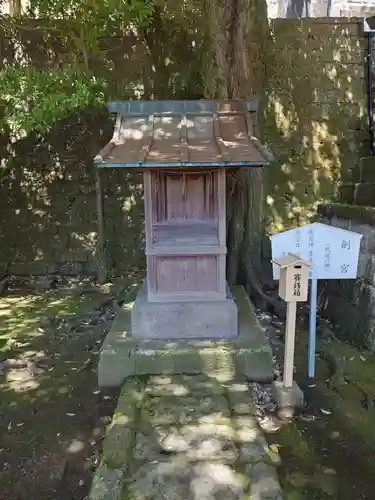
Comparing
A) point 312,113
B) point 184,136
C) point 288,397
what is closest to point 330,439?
point 288,397

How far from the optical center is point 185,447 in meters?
3.21

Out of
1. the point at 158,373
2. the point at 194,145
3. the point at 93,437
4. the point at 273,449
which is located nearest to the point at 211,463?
the point at 273,449

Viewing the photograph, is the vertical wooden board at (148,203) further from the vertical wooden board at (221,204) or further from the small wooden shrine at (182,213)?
the vertical wooden board at (221,204)

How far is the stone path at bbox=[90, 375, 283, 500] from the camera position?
109 inches

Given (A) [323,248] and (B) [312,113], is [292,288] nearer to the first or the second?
(A) [323,248]

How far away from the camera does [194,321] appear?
4.69 metres

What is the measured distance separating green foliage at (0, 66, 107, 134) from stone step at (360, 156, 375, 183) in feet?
12.0

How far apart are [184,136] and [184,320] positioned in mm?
1853

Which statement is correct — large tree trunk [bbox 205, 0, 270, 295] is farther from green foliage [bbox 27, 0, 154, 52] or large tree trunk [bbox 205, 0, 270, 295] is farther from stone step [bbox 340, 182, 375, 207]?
stone step [bbox 340, 182, 375, 207]

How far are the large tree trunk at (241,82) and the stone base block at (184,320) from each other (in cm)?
191

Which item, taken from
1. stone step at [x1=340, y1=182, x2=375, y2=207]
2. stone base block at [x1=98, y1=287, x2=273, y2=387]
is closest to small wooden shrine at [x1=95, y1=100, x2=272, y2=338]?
stone base block at [x1=98, y1=287, x2=273, y2=387]

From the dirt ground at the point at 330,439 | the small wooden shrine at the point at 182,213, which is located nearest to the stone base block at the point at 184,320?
the small wooden shrine at the point at 182,213

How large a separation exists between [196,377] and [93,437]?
3.62ft

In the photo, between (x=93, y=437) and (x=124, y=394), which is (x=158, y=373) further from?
(x=93, y=437)
